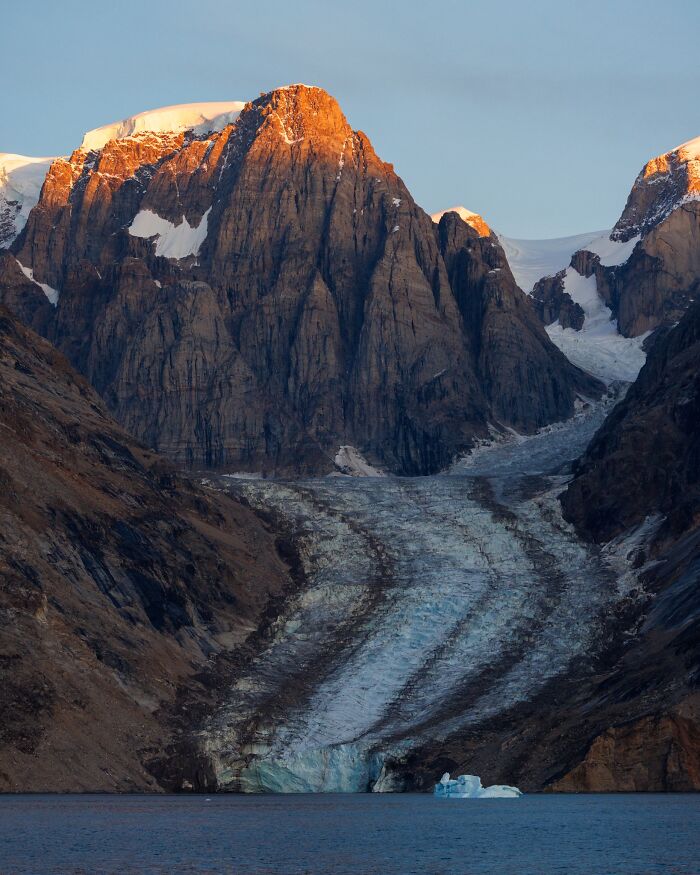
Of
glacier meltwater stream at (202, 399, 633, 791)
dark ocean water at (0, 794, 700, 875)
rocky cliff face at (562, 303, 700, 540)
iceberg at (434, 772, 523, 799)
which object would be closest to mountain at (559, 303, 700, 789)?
rocky cliff face at (562, 303, 700, 540)

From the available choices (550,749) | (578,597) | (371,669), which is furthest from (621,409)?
(550,749)

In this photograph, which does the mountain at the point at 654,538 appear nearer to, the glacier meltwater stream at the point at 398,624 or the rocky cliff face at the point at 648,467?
the rocky cliff face at the point at 648,467

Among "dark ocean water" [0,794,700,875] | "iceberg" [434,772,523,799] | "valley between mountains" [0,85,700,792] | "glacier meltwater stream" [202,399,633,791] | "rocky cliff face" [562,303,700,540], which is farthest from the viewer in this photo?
"rocky cliff face" [562,303,700,540]

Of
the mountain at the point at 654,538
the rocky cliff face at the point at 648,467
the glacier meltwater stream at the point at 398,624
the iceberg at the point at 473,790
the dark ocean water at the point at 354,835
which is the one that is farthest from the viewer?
the rocky cliff face at the point at 648,467

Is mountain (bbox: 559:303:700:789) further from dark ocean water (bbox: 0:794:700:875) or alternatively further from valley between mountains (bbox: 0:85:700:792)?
dark ocean water (bbox: 0:794:700:875)

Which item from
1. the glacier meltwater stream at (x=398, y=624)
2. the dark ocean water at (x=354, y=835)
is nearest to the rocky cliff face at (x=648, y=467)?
the glacier meltwater stream at (x=398, y=624)

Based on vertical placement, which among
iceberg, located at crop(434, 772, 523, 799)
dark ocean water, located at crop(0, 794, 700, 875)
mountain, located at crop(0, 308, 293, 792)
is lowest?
iceberg, located at crop(434, 772, 523, 799)

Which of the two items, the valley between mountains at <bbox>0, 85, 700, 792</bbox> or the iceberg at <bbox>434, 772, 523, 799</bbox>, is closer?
the iceberg at <bbox>434, 772, 523, 799</bbox>
